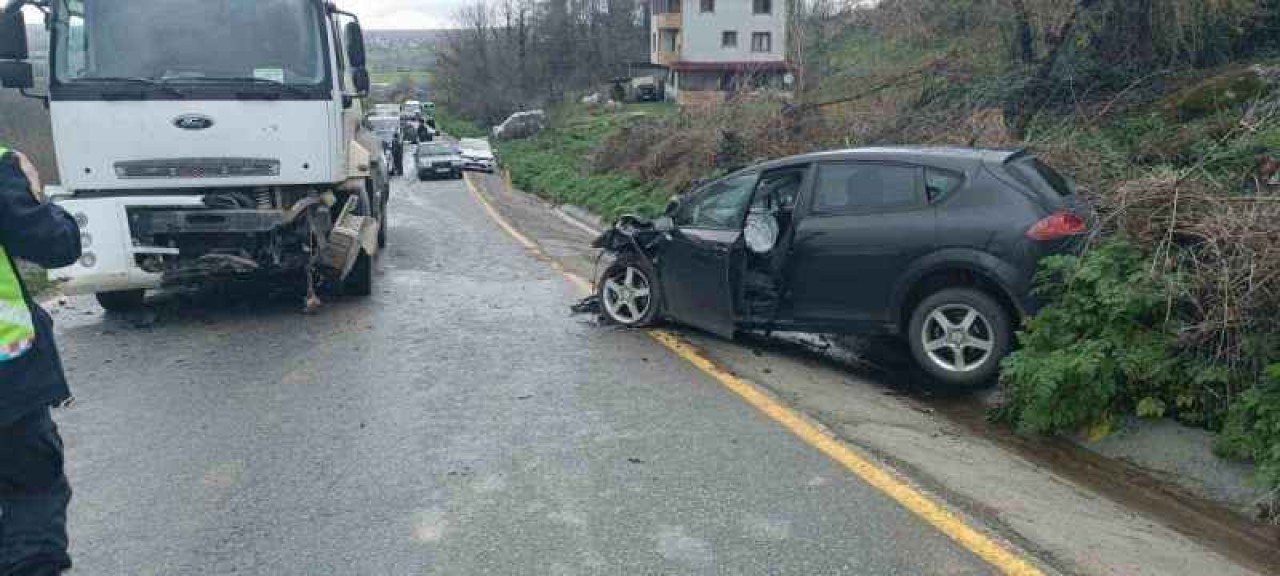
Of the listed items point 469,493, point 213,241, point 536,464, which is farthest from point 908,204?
point 213,241

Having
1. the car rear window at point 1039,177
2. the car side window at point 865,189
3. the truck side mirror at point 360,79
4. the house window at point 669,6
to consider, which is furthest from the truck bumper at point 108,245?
the house window at point 669,6

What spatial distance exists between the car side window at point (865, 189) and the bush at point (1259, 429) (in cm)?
248

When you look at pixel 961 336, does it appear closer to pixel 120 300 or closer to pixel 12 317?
pixel 12 317

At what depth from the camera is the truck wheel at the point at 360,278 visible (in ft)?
33.2

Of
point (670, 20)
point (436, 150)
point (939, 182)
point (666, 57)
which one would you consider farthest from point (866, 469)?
point (666, 57)

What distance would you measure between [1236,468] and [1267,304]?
0.89 meters

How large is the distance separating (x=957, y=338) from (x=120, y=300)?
7.69 m

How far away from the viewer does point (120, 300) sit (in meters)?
9.74

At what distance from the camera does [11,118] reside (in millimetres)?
18172

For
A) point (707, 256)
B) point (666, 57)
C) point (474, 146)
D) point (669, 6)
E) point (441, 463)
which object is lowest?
point (441, 463)

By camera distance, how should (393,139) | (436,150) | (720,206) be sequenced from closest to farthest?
(720,206) → (436,150) → (393,139)

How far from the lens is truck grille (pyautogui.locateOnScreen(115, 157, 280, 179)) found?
28.1ft

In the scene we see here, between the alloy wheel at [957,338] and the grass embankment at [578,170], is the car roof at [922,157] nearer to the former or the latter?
the alloy wheel at [957,338]

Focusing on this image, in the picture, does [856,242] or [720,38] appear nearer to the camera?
[856,242]
